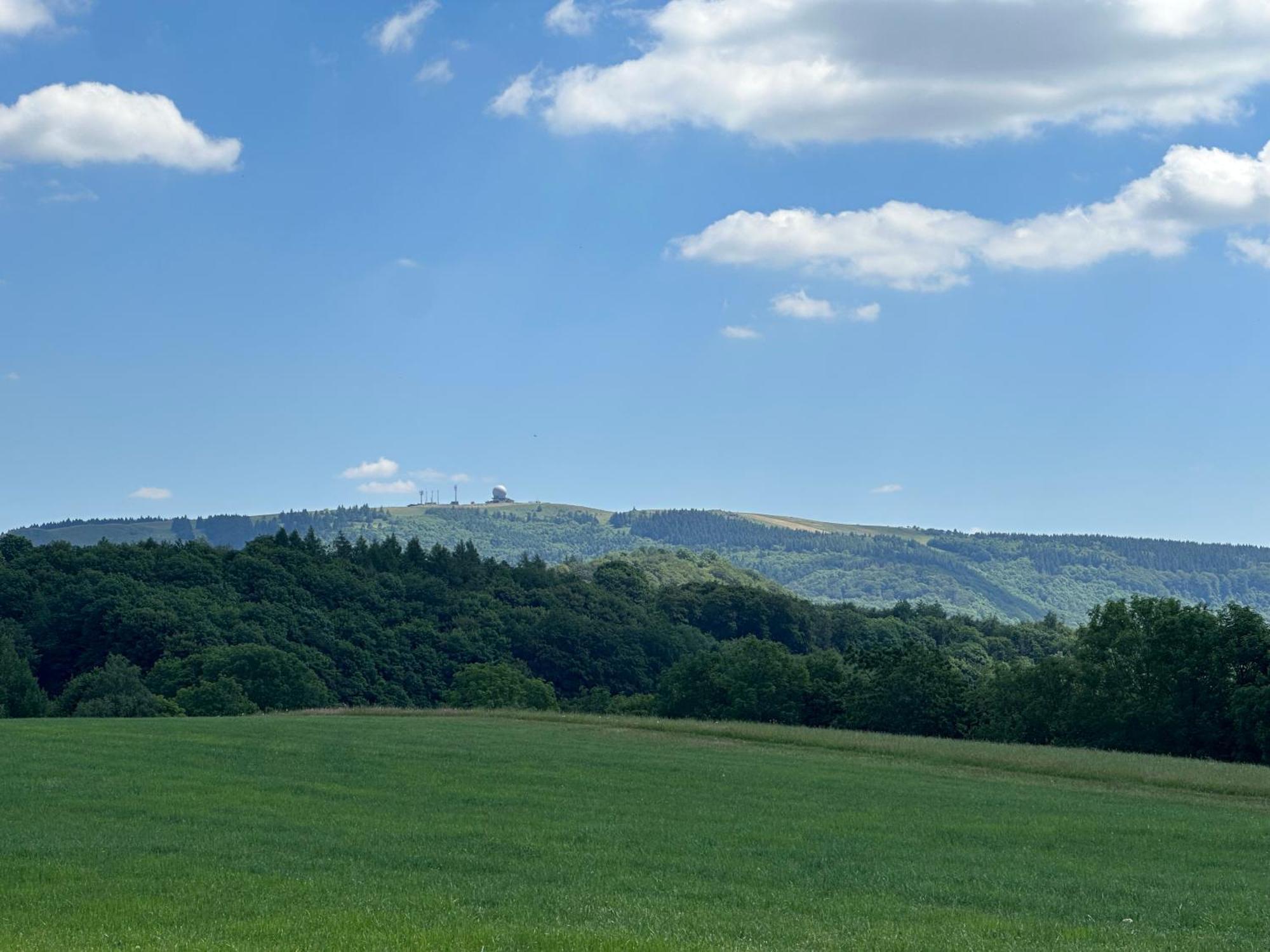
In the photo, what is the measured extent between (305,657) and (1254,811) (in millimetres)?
98891

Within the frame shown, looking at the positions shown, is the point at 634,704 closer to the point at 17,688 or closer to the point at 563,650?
the point at 563,650

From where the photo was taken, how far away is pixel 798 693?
103500 mm

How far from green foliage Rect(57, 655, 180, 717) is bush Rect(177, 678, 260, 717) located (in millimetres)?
1200

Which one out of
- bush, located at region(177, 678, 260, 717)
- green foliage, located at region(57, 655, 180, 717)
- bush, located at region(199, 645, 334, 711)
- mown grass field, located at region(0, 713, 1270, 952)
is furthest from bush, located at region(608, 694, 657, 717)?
mown grass field, located at region(0, 713, 1270, 952)

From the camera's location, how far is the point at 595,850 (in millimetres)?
23859

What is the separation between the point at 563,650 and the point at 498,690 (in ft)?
95.7

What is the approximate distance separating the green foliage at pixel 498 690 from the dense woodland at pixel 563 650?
34 centimetres

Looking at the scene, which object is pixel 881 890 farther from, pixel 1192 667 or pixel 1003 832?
pixel 1192 667

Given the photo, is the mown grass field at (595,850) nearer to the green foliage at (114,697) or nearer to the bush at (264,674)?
the green foliage at (114,697)

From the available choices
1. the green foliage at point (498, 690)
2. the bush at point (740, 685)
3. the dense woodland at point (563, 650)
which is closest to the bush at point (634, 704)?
the dense woodland at point (563, 650)

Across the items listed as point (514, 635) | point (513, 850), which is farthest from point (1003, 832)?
point (514, 635)

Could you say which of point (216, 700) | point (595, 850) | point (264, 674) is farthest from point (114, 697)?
point (595, 850)

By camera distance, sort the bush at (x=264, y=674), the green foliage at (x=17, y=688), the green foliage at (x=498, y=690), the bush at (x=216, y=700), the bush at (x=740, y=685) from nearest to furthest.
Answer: the green foliage at (x=17, y=688) < the bush at (x=216, y=700) < the bush at (x=264, y=674) < the bush at (x=740, y=685) < the green foliage at (x=498, y=690)

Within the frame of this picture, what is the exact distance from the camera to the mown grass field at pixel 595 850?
15484 mm
